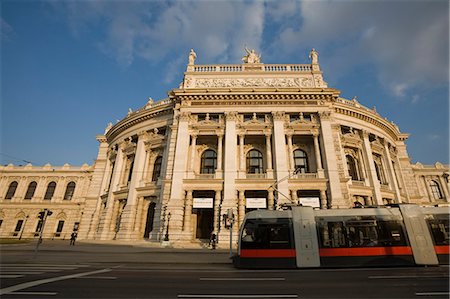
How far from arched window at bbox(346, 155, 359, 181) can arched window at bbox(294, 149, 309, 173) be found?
6.48 metres

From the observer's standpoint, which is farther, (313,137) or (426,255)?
(313,137)

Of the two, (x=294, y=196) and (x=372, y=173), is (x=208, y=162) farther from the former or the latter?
(x=372, y=173)

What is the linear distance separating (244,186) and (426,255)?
1547cm

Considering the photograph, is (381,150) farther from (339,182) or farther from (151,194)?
(151,194)

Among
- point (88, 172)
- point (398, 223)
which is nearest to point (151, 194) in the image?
point (398, 223)

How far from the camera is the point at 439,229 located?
11.5 meters

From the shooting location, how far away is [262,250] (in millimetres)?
11164

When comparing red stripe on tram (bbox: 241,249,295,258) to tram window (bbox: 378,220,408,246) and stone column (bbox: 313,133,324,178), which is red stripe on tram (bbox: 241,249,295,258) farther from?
stone column (bbox: 313,133,324,178)

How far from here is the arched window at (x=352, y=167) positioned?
97.2ft

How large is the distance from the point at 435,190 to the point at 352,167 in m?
28.4

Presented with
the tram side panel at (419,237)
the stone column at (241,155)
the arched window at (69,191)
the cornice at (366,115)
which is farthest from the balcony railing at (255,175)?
the arched window at (69,191)

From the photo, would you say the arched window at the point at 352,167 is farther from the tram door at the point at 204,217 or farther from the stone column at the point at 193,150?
the stone column at the point at 193,150

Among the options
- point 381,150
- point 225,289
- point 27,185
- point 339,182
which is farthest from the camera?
point 27,185

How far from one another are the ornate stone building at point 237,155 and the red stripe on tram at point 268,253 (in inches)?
451
